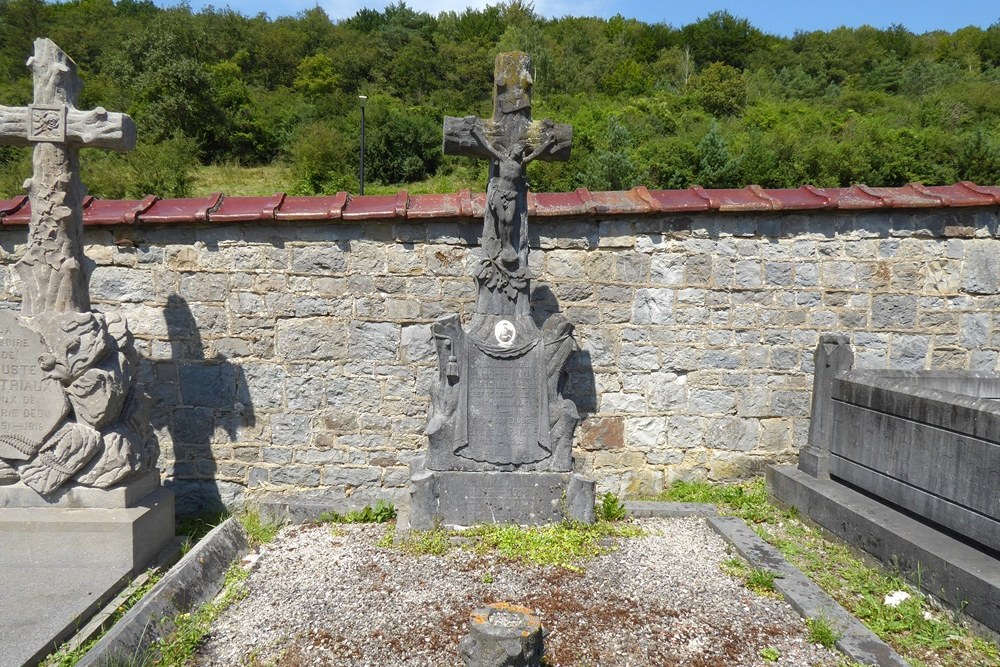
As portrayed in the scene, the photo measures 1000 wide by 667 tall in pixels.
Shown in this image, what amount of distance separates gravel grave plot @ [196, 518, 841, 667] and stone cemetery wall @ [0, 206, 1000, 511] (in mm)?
1196

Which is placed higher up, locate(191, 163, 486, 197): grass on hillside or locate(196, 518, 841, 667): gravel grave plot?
locate(191, 163, 486, 197): grass on hillside

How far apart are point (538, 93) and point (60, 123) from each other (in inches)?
979

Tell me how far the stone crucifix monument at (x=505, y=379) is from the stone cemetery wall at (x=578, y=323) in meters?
0.76

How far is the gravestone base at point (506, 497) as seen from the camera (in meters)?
4.28

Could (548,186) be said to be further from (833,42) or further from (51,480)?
(833,42)

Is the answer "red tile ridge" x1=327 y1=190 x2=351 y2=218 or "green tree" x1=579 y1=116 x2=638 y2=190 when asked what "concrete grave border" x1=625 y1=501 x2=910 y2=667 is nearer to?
"red tile ridge" x1=327 y1=190 x2=351 y2=218

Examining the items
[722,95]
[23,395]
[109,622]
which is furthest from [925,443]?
[722,95]

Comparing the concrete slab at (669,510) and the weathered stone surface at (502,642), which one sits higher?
the weathered stone surface at (502,642)

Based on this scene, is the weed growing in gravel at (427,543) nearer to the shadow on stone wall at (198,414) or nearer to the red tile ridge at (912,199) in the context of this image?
the shadow on stone wall at (198,414)

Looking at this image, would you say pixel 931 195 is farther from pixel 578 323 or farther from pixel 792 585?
pixel 792 585

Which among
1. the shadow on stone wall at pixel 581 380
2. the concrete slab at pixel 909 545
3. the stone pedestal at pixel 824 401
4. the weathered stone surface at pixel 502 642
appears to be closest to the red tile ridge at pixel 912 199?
the stone pedestal at pixel 824 401

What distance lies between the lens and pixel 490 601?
3.29m

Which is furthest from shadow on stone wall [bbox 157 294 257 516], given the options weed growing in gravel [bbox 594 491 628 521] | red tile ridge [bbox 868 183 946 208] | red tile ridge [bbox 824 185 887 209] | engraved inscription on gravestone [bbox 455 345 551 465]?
red tile ridge [bbox 868 183 946 208]

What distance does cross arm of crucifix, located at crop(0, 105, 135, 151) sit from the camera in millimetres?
3662
